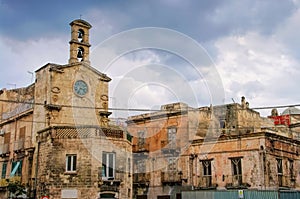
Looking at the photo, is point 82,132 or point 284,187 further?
point 284,187

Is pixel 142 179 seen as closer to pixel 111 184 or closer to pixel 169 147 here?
pixel 169 147

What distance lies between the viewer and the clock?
33.0 m

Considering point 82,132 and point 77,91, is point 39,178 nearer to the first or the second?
point 82,132

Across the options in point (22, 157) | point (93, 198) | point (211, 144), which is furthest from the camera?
point (211, 144)

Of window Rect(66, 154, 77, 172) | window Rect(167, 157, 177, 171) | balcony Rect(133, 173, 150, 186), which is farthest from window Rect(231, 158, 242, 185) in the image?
window Rect(66, 154, 77, 172)

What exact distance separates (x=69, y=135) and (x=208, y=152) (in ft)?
47.8

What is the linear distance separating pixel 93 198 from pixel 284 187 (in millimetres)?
17280

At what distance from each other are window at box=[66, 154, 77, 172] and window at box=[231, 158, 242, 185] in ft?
47.6

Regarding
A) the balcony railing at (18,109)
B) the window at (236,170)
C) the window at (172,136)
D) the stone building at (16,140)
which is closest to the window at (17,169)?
the stone building at (16,140)

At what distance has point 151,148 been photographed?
4056 centimetres

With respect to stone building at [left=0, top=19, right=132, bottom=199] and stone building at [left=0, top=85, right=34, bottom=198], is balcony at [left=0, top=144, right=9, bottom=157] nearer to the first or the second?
stone building at [left=0, top=85, right=34, bottom=198]

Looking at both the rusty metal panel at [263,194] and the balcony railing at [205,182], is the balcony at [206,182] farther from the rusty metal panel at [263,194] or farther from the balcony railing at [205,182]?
the rusty metal panel at [263,194]

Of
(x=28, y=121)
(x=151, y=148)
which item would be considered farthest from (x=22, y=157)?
(x=151, y=148)

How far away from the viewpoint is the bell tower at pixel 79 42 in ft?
109
